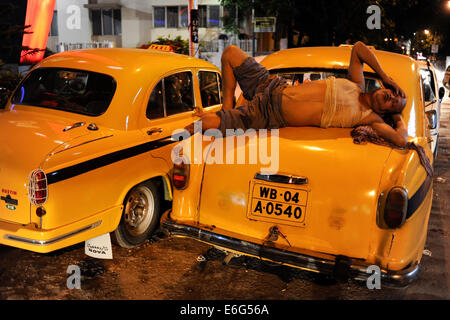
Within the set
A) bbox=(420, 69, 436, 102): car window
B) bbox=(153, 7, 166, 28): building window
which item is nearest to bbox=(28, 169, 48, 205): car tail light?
bbox=(420, 69, 436, 102): car window

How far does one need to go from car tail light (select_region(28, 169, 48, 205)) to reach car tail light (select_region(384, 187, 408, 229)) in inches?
98.7

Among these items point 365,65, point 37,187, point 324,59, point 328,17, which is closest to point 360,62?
point 365,65

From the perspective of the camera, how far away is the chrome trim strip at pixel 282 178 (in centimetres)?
299

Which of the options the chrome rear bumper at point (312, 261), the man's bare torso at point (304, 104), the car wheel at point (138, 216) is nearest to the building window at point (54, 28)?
the car wheel at point (138, 216)

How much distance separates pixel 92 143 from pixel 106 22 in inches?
1005

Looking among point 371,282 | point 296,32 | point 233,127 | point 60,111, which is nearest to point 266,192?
point 233,127

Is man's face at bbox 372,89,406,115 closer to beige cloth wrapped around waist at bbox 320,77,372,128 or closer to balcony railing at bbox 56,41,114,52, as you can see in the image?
beige cloth wrapped around waist at bbox 320,77,372,128

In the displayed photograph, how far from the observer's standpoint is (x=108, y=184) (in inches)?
141

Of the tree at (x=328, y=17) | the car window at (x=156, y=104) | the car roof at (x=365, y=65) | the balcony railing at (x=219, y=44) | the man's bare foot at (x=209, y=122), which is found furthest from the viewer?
the balcony railing at (x=219, y=44)

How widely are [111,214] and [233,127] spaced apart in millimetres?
1341

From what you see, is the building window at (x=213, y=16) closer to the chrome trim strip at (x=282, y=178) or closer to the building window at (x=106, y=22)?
the building window at (x=106, y=22)

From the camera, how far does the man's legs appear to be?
4.01m

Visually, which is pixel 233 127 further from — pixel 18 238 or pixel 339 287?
pixel 18 238

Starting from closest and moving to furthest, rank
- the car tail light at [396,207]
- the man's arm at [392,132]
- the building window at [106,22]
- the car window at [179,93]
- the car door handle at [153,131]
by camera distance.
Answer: the car tail light at [396,207], the man's arm at [392,132], the car door handle at [153,131], the car window at [179,93], the building window at [106,22]
